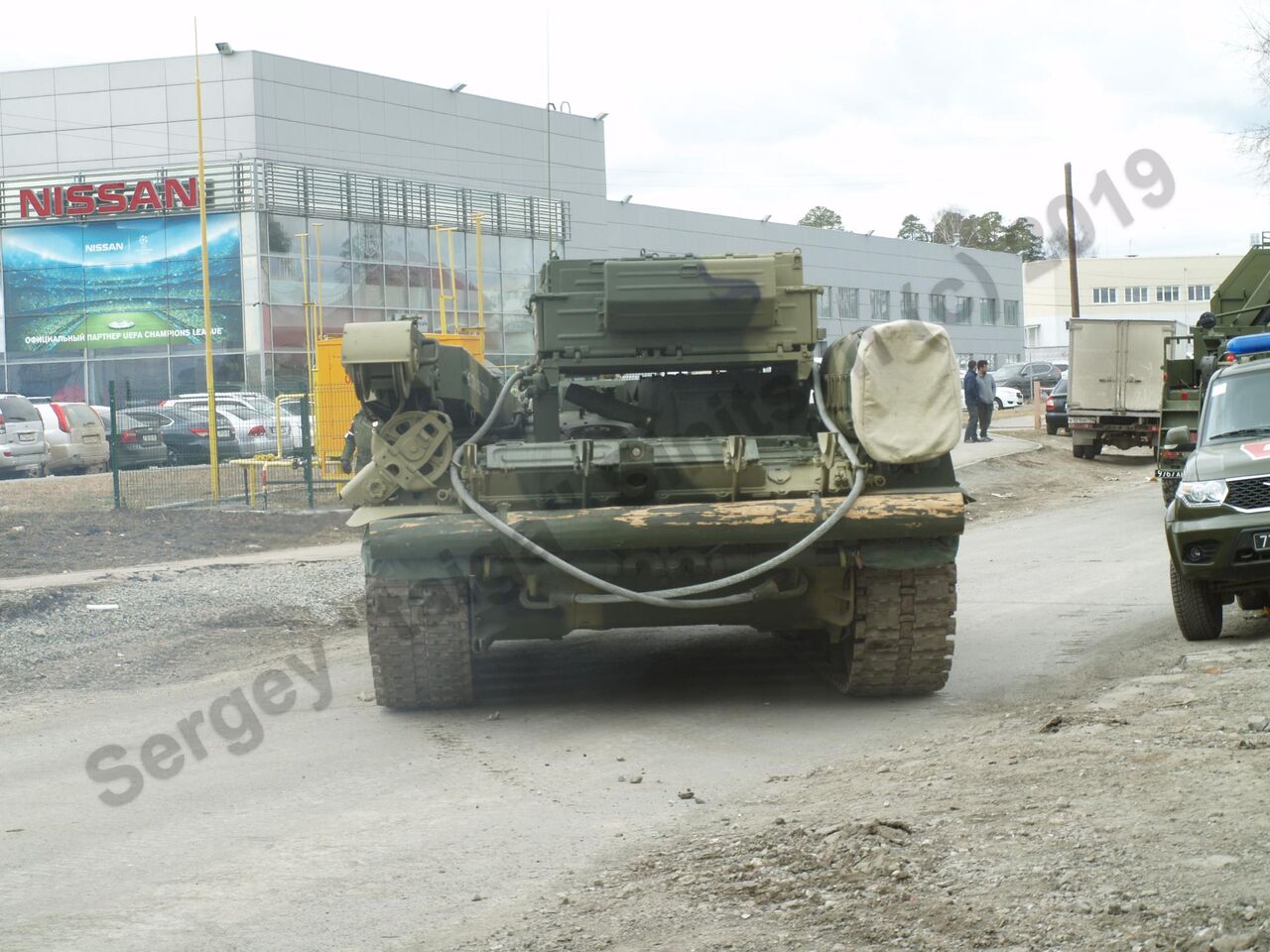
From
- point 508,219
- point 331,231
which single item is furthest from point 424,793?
point 508,219

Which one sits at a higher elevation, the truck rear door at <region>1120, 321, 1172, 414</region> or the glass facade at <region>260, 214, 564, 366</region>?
the glass facade at <region>260, 214, 564, 366</region>

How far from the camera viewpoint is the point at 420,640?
8211mm

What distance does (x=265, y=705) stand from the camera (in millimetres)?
9188

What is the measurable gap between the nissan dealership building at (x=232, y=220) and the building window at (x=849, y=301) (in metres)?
17.7

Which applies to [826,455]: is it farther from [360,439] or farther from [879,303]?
[879,303]

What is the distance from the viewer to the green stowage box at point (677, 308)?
9.08 m

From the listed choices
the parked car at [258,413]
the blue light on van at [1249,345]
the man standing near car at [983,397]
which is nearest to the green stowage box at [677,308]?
the blue light on van at [1249,345]

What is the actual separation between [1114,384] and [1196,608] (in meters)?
20.3

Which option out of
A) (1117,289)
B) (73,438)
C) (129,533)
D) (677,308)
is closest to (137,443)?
(129,533)

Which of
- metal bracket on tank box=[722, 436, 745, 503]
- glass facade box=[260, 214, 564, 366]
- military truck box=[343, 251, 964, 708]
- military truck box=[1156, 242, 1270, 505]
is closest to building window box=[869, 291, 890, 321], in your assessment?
glass facade box=[260, 214, 564, 366]

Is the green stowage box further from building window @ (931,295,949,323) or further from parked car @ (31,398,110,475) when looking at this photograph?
parked car @ (31,398,110,475)

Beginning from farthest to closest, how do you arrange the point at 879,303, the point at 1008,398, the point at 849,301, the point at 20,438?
the point at 879,303
the point at 849,301
the point at 1008,398
the point at 20,438

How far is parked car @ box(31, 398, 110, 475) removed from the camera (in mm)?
29281

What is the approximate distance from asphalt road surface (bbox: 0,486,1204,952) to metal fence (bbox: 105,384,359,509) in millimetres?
10106
